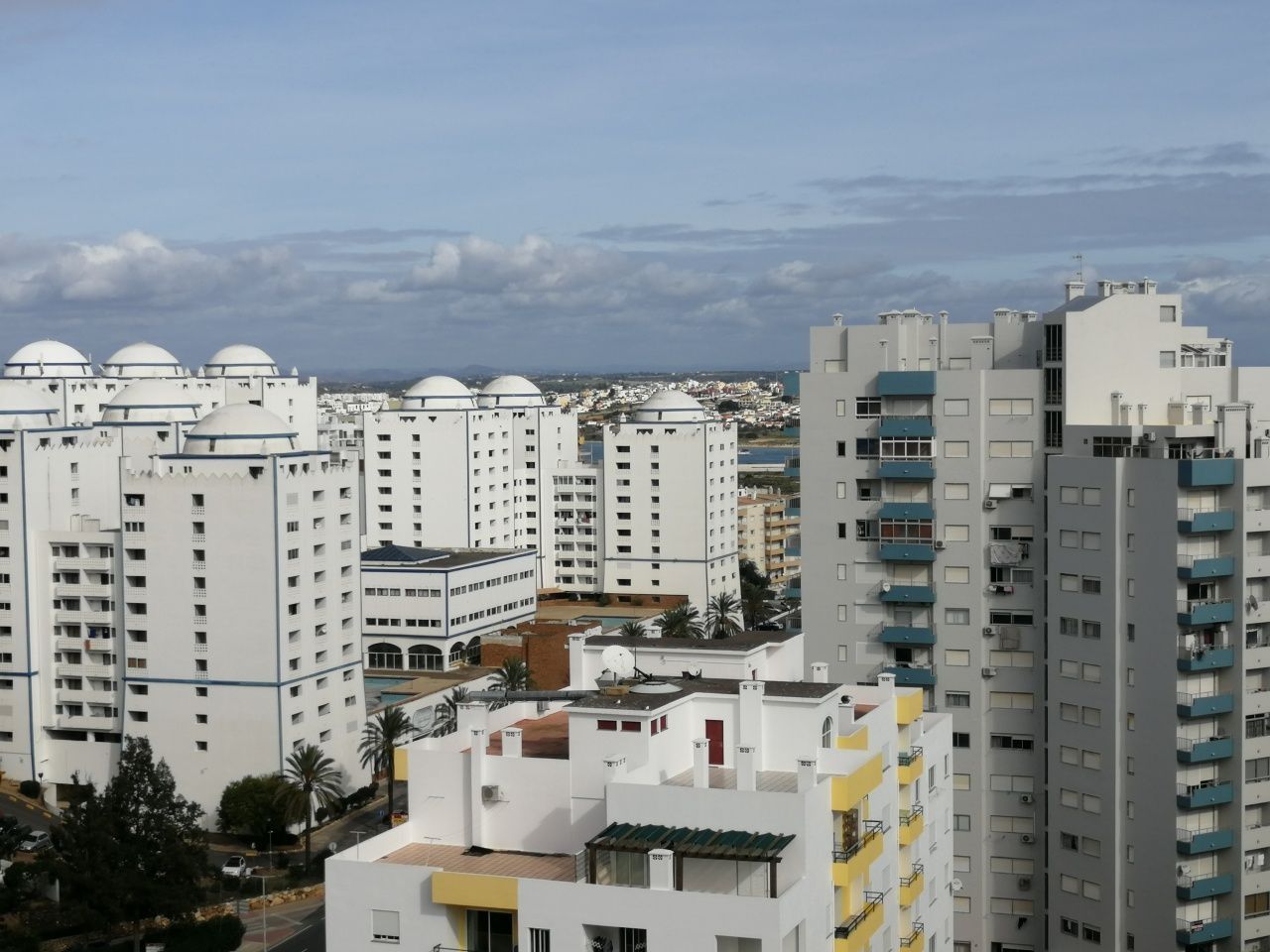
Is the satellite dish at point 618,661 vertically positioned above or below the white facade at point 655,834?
above

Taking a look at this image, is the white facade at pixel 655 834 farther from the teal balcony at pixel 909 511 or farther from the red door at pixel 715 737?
the teal balcony at pixel 909 511

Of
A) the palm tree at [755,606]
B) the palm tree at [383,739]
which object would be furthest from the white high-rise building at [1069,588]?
the palm tree at [755,606]

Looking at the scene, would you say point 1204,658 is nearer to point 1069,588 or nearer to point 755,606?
point 1069,588

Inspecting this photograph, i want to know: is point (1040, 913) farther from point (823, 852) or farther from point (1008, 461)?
point (823, 852)

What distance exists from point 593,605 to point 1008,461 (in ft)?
181

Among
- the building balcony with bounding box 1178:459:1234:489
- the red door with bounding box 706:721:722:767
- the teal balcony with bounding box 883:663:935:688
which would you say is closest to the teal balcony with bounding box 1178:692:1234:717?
the building balcony with bounding box 1178:459:1234:489

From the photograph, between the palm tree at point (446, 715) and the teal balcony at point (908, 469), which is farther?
the palm tree at point (446, 715)

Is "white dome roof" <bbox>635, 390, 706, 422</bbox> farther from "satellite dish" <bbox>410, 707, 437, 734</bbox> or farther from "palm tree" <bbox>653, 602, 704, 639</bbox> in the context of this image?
"satellite dish" <bbox>410, 707, 437, 734</bbox>

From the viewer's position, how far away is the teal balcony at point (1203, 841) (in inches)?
1515

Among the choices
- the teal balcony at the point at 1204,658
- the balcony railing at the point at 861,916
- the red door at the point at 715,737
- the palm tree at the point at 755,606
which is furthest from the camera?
the palm tree at the point at 755,606

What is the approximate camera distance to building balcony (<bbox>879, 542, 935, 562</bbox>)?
43875 millimetres

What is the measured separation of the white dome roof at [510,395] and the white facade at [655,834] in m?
79.3

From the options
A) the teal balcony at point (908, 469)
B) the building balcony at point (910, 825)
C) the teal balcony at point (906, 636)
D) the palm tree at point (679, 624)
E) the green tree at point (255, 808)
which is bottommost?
the green tree at point (255, 808)

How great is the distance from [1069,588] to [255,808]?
28396 mm
